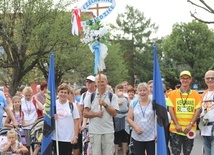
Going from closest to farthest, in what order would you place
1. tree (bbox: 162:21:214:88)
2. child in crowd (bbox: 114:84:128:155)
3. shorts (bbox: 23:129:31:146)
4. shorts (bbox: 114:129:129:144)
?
shorts (bbox: 23:129:31:146)
child in crowd (bbox: 114:84:128:155)
shorts (bbox: 114:129:129:144)
tree (bbox: 162:21:214:88)

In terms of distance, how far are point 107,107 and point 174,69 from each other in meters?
61.4

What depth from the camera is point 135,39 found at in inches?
2913

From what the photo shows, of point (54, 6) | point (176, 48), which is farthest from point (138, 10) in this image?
point (54, 6)

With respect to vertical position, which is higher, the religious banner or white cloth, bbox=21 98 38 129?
the religious banner

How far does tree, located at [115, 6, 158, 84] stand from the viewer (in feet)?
240

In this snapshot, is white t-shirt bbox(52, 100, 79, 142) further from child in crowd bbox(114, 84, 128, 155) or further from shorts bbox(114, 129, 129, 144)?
shorts bbox(114, 129, 129, 144)

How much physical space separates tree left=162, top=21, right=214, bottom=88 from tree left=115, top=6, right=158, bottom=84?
27.1ft

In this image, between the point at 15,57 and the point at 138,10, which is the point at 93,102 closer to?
the point at 15,57

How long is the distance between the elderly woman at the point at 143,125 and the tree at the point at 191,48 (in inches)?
2212

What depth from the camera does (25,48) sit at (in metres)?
32.7

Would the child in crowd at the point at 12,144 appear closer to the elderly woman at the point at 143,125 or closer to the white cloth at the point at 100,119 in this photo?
the white cloth at the point at 100,119

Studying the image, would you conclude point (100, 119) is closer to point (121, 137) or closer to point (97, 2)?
point (97, 2)

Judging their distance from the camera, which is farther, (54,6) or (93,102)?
(54,6)

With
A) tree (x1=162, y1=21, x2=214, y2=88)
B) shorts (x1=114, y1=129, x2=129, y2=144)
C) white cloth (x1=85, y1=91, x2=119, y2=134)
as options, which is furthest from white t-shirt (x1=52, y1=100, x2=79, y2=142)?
tree (x1=162, y1=21, x2=214, y2=88)
